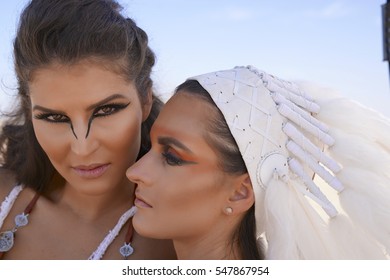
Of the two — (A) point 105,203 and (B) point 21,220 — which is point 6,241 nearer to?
(B) point 21,220

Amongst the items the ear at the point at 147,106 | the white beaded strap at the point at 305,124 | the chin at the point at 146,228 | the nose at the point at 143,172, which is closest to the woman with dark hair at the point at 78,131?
the ear at the point at 147,106

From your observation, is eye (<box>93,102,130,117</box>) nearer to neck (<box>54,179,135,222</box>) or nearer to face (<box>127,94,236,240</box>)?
face (<box>127,94,236,240</box>)

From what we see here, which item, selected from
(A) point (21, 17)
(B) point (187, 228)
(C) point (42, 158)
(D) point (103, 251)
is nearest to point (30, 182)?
(C) point (42, 158)

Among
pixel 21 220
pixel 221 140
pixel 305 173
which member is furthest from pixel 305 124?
pixel 21 220

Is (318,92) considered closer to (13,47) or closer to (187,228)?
(187,228)

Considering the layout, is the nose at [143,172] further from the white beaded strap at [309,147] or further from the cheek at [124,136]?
the white beaded strap at [309,147]

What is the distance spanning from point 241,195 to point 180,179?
0.85 ft

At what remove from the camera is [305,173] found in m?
2.26

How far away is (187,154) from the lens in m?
2.20

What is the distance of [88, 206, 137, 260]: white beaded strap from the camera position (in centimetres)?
275

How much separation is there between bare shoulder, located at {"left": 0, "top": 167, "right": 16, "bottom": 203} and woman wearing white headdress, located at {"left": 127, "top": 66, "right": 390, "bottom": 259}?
976mm

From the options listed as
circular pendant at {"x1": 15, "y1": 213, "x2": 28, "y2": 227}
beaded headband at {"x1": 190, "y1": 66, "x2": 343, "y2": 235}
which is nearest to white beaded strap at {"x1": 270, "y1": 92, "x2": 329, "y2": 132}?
beaded headband at {"x1": 190, "y1": 66, "x2": 343, "y2": 235}

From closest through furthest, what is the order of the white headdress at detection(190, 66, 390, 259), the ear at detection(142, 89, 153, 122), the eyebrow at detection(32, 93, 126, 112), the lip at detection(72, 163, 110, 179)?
the white headdress at detection(190, 66, 390, 259) → the eyebrow at detection(32, 93, 126, 112) → the lip at detection(72, 163, 110, 179) → the ear at detection(142, 89, 153, 122)
